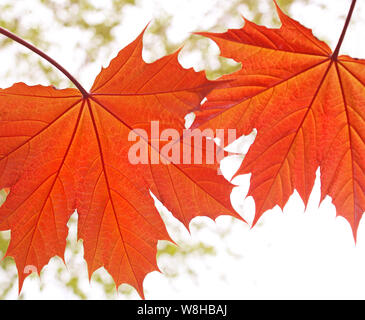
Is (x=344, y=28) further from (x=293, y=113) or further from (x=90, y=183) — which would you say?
(x=90, y=183)

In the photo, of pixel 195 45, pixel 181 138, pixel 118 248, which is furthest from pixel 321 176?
pixel 195 45

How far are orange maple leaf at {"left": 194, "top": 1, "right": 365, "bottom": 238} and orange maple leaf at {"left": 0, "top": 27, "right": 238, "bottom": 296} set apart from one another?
0.43ft

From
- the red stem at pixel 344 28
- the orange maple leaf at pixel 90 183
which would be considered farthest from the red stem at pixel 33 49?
the red stem at pixel 344 28

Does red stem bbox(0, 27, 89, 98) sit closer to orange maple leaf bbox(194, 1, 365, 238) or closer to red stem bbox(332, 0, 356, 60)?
orange maple leaf bbox(194, 1, 365, 238)

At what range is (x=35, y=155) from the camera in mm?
897

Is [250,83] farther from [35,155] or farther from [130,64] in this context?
[35,155]

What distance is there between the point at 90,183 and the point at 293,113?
50 centimetres

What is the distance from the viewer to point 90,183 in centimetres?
91

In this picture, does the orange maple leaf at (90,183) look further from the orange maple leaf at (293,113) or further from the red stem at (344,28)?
the red stem at (344,28)

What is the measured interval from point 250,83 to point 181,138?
0.19 metres

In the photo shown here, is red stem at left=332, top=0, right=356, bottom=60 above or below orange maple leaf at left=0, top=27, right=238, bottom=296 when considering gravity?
above

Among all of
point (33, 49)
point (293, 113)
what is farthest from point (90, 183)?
point (293, 113)

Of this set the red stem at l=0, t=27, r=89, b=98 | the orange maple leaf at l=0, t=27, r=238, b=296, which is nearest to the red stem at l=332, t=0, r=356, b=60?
the orange maple leaf at l=0, t=27, r=238, b=296

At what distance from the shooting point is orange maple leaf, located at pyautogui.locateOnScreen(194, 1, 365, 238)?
795 mm
